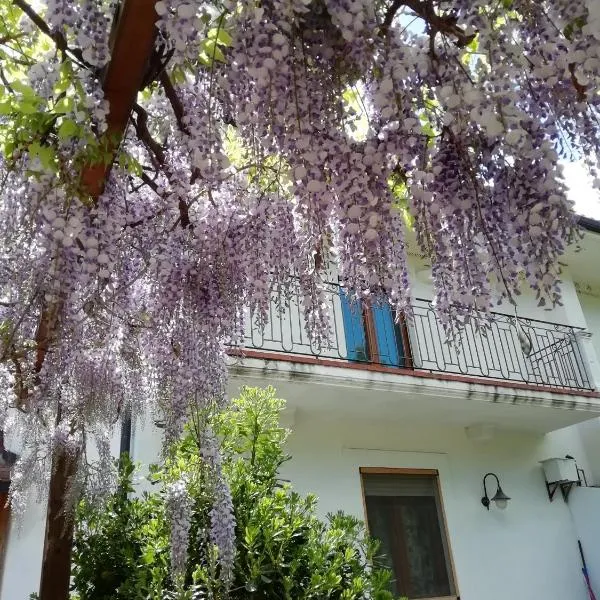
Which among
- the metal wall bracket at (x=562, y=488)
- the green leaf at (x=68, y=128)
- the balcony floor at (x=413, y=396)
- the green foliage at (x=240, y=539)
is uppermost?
the balcony floor at (x=413, y=396)

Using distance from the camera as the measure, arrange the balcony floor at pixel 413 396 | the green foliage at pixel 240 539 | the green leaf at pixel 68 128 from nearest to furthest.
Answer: the green leaf at pixel 68 128
the green foliage at pixel 240 539
the balcony floor at pixel 413 396

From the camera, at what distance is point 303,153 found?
179 cm

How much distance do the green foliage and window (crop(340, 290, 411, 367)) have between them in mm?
2550

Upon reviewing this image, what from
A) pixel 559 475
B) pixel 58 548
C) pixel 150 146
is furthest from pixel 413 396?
pixel 150 146

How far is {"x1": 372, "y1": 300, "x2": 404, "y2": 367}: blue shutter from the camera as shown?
6.82 metres

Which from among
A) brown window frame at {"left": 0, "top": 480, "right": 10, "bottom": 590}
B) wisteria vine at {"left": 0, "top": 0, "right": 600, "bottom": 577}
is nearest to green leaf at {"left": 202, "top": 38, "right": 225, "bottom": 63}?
wisteria vine at {"left": 0, "top": 0, "right": 600, "bottom": 577}

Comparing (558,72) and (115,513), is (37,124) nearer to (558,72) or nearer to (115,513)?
(558,72)

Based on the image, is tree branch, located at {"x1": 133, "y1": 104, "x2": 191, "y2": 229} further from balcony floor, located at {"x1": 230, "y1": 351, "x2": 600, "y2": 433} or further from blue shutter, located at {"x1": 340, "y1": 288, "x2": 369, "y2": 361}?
blue shutter, located at {"x1": 340, "y1": 288, "x2": 369, "y2": 361}

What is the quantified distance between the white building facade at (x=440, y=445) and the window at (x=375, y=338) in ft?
0.05

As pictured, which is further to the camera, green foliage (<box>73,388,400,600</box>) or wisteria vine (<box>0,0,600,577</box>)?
green foliage (<box>73,388,400,600</box>)

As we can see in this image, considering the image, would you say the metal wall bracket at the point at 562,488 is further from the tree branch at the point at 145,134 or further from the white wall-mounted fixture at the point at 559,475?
the tree branch at the point at 145,134


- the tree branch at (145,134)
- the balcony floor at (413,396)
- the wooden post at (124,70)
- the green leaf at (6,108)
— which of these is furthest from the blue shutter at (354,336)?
the green leaf at (6,108)

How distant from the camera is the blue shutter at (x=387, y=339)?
22.4 ft

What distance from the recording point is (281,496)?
3.66 m
